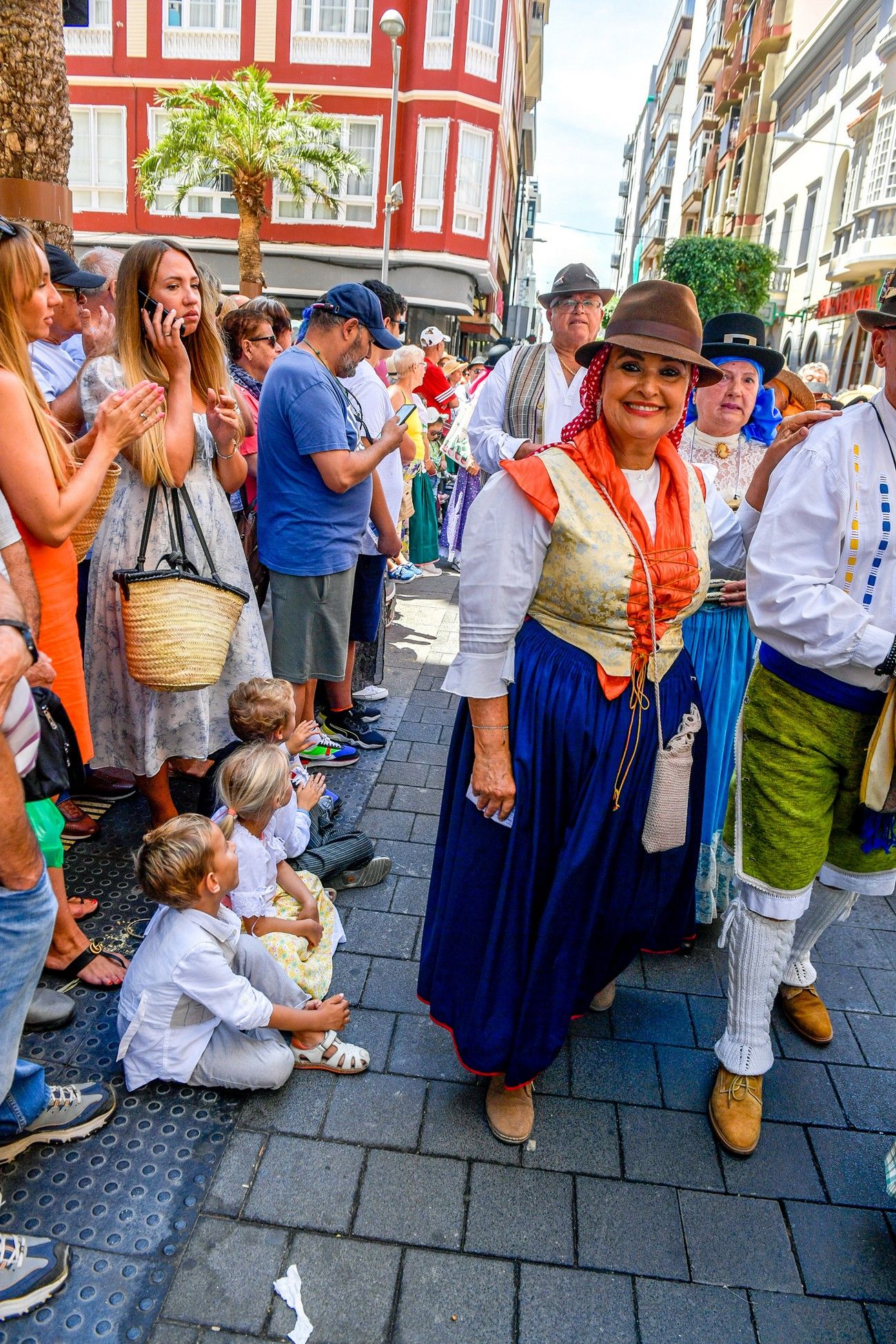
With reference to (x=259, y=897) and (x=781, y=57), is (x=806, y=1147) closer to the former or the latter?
(x=259, y=897)

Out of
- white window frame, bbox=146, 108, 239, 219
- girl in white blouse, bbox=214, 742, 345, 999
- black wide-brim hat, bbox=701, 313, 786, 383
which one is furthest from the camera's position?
white window frame, bbox=146, 108, 239, 219

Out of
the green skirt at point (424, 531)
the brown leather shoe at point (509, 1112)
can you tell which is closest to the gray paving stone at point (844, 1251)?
the brown leather shoe at point (509, 1112)

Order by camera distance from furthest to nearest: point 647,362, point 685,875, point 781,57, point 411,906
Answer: point 781,57, point 411,906, point 685,875, point 647,362

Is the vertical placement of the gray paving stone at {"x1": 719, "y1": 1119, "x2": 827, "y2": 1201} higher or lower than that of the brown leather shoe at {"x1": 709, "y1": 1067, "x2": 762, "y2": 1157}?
lower

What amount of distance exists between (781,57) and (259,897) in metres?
40.7

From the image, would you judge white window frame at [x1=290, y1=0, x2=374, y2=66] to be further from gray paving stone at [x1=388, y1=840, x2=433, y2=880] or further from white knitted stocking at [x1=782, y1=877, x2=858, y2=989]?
white knitted stocking at [x1=782, y1=877, x2=858, y2=989]

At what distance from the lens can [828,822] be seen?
2.45m

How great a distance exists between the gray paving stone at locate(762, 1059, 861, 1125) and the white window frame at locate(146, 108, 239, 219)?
2586 centimetres

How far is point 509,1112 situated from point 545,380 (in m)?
3.23

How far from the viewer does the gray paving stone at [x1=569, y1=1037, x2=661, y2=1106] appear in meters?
2.60

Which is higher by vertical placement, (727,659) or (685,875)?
(727,659)

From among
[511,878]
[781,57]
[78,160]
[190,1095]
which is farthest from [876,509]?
[781,57]

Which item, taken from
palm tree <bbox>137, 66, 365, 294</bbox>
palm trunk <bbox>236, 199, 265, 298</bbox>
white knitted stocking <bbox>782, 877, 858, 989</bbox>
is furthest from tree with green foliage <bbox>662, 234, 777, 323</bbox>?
white knitted stocking <bbox>782, 877, 858, 989</bbox>

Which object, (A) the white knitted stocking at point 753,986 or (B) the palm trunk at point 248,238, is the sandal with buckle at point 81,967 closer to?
(A) the white knitted stocking at point 753,986
